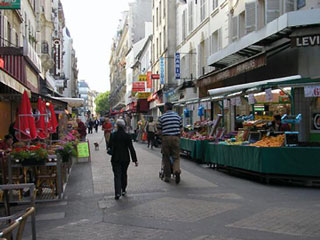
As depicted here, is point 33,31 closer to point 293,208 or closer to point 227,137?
point 227,137

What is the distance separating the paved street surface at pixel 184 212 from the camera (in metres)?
5.83

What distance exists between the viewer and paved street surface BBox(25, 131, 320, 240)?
5828 millimetres

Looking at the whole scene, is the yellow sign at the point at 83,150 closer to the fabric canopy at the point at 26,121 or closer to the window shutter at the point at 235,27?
the fabric canopy at the point at 26,121

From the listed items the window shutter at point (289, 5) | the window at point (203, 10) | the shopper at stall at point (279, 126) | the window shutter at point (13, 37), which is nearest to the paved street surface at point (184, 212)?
the shopper at stall at point (279, 126)

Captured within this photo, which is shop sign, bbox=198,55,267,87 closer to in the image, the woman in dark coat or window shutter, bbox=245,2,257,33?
window shutter, bbox=245,2,257,33

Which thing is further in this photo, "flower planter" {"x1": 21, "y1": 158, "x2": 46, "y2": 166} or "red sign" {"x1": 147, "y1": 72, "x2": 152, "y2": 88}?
"red sign" {"x1": 147, "y1": 72, "x2": 152, "y2": 88}

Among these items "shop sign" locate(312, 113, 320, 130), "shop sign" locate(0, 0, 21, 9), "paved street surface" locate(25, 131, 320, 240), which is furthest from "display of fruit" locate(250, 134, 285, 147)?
"shop sign" locate(0, 0, 21, 9)

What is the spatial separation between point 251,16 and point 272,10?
184cm

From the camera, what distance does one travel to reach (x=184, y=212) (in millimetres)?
7070

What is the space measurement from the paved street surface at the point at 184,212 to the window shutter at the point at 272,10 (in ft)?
24.0

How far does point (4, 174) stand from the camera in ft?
26.8

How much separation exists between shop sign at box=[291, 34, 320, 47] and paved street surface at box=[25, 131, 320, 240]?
506 centimetres

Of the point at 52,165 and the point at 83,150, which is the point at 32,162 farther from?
the point at 83,150

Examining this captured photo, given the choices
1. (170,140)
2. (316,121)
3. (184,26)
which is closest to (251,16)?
(316,121)
